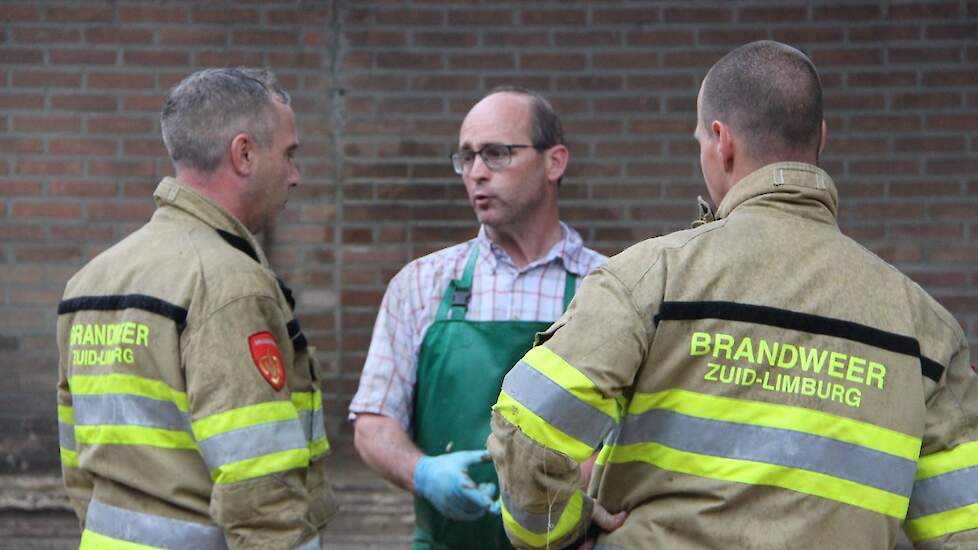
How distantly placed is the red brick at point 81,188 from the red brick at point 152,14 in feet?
2.10

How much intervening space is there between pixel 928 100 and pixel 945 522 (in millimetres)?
2895

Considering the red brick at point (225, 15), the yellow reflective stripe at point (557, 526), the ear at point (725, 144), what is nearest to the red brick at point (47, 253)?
the red brick at point (225, 15)

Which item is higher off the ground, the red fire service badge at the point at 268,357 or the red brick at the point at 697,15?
the red brick at the point at 697,15

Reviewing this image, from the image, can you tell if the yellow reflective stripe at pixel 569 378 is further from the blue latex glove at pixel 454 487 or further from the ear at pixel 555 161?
the ear at pixel 555 161

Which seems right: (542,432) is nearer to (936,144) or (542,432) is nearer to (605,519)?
(605,519)

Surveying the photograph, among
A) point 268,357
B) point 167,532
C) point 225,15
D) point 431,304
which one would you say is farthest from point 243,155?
point 225,15

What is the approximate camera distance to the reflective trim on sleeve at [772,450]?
216 cm

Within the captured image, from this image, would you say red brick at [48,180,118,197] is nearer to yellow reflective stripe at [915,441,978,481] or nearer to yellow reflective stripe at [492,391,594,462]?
yellow reflective stripe at [492,391,594,462]

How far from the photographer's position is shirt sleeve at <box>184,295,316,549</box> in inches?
101

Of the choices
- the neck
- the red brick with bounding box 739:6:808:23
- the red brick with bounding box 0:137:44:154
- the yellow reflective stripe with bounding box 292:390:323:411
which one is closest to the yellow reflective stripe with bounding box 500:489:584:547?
the yellow reflective stripe with bounding box 292:390:323:411

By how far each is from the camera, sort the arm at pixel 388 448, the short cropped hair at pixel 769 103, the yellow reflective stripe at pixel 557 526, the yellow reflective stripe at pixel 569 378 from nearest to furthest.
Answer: the yellow reflective stripe at pixel 569 378 < the yellow reflective stripe at pixel 557 526 < the short cropped hair at pixel 769 103 < the arm at pixel 388 448

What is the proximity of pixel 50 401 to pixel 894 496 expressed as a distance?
12.1ft

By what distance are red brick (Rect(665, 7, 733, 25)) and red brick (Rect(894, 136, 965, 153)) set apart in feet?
2.70

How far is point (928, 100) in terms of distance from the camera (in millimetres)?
4871
